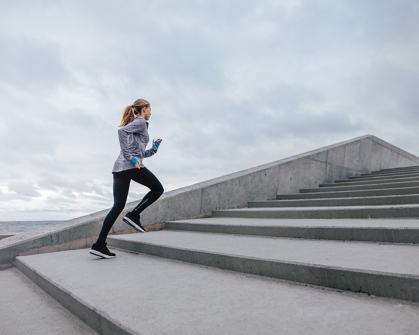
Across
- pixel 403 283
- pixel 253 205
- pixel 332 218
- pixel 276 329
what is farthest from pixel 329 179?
pixel 276 329

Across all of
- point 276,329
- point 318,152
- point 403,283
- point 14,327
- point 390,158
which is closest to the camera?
point 276,329

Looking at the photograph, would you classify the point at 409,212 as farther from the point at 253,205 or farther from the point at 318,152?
the point at 318,152

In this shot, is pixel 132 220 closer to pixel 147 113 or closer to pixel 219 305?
pixel 147 113

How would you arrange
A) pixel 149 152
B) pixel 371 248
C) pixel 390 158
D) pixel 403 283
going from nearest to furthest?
pixel 403 283, pixel 371 248, pixel 149 152, pixel 390 158

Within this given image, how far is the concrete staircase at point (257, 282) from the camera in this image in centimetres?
165

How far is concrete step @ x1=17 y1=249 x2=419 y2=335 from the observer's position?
158 cm

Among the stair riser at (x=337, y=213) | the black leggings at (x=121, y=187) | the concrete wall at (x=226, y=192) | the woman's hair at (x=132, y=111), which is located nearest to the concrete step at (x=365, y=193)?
the concrete wall at (x=226, y=192)

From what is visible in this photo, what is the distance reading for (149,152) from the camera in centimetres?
397

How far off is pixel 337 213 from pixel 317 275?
2.27 meters

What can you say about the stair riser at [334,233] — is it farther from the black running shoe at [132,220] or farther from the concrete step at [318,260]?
the black running shoe at [132,220]

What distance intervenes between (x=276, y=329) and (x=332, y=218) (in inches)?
118

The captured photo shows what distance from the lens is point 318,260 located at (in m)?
2.33

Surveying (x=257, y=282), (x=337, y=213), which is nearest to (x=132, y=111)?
(x=257, y=282)

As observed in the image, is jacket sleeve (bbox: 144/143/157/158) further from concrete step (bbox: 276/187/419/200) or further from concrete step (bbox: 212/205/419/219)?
concrete step (bbox: 276/187/419/200)
